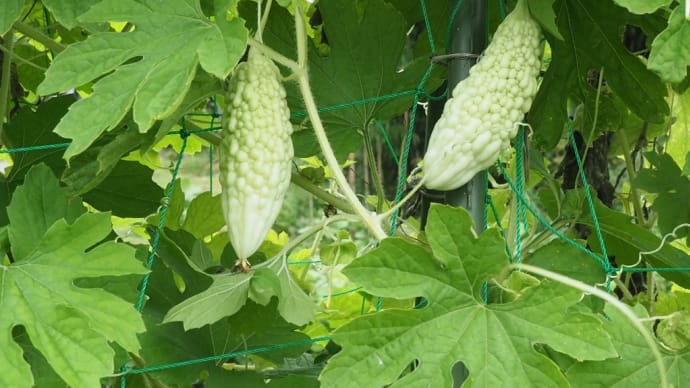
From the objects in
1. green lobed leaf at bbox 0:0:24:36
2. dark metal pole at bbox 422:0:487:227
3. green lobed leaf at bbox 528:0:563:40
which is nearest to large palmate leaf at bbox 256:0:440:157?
dark metal pole at bbox 422:0:487:227

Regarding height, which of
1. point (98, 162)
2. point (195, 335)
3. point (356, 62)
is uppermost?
point (356, 62)

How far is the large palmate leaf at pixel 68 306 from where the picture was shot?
885 mm

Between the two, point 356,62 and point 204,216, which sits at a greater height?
point 356,62

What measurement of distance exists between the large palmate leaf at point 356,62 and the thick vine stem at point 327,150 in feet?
0.47

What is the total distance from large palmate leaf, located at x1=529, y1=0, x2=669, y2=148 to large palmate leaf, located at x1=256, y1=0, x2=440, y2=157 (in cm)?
17

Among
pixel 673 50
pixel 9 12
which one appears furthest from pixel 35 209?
pixel 673 50

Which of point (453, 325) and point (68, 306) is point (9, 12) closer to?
point (68, 306)

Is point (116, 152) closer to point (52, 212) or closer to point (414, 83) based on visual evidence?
point (52, 212)

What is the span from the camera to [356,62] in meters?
1.23

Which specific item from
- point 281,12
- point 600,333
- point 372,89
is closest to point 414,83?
point 372,89

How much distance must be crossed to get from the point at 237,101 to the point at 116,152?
17 centimetres

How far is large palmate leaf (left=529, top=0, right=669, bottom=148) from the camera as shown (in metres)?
1.16

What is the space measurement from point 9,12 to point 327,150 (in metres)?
0.41

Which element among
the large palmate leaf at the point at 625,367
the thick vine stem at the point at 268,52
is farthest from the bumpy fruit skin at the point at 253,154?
the large palmate leaf at the point at 625,367
